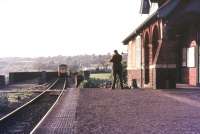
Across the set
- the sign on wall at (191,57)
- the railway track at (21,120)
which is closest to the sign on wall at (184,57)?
the sign on wall at (191,57)

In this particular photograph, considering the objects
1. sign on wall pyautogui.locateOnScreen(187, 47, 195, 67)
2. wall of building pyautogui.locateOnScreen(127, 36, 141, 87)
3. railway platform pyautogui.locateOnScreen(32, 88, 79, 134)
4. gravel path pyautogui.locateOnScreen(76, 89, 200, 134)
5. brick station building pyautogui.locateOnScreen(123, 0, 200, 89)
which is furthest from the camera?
wall of building pyautogui.locateOnScreen(127, 36, 141, 87)

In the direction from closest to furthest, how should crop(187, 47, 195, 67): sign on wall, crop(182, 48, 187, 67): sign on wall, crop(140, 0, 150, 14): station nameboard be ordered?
crop(187, 47, 195, 67): sign on wall < crop(182, 48, 187, 67): sign on wall < crop(140, 0, 150, 14): station nameboard

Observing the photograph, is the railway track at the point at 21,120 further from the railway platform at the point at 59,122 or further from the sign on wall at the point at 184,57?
the sign on wall at the point at 184,57

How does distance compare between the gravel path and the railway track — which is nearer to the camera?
the gravel path

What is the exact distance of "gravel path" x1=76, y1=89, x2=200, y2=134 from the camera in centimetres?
1288

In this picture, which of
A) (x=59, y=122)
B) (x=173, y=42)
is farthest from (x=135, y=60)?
(x=59, y=122)

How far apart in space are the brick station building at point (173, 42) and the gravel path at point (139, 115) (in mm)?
5274

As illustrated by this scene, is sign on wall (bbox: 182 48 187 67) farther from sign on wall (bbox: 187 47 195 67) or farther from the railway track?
the railway track

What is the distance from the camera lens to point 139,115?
15.7 meters

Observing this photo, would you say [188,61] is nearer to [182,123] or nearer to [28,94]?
[28,94]

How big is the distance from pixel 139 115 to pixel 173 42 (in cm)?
1202

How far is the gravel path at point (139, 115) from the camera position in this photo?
12875mm

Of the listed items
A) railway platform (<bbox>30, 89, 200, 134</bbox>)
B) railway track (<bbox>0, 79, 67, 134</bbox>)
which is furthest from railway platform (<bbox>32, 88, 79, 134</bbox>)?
railway track (<bbox>0, 79, 67, 134</bbox>)

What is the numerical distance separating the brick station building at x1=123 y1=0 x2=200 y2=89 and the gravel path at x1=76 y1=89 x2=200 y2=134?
5274 millimetres
